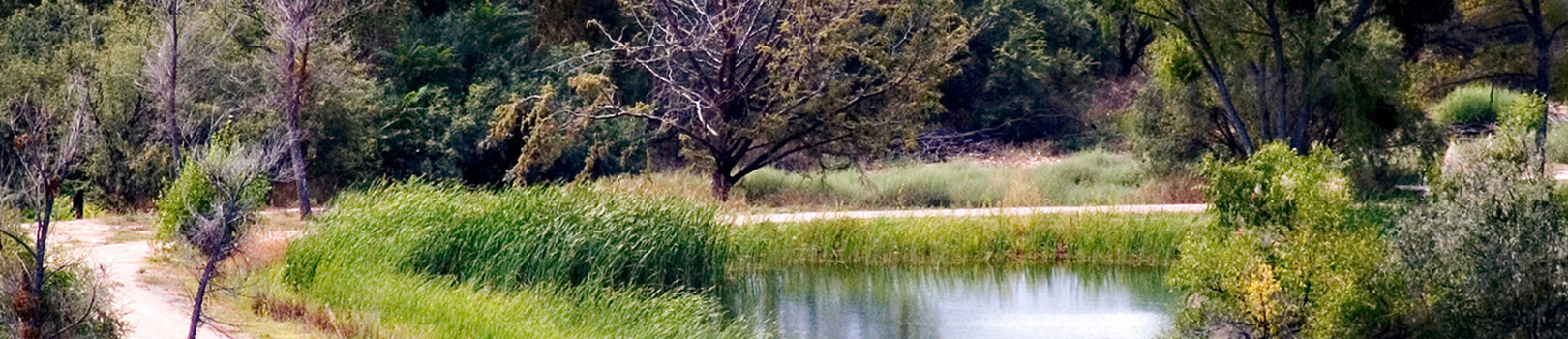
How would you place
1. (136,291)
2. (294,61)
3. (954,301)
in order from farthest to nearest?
(294,61)
(954,301)
(136,291)

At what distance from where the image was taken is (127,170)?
2636 cm

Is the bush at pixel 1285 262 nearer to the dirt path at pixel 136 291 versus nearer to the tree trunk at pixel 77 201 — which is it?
the dirt path at pixel 136 291

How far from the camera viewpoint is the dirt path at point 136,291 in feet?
44.1

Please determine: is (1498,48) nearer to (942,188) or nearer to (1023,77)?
(942,188)

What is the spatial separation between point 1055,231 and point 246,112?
42.4 ft

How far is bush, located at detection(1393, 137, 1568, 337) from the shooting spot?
543 inches

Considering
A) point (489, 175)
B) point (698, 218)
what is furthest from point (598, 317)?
point (489, 175)

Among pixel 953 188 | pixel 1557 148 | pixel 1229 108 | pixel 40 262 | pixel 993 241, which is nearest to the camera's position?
pixel 40 262

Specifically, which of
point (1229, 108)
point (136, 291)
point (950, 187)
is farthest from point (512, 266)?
point (1229, 108)

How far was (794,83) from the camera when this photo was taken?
2731 centimetres

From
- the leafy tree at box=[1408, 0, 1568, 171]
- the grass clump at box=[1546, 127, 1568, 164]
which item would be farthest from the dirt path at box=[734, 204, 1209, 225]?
the grass clump at box=[1546, 127, 1568, 164]

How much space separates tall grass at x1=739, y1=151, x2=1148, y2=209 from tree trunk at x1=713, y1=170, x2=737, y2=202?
0.32 meters

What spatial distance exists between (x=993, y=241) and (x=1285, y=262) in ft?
28.5

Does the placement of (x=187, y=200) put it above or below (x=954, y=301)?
above
